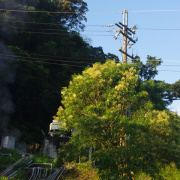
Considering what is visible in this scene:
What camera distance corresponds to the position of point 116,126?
13094 mm

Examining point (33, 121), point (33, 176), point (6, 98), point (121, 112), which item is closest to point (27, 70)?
point (6, 98)

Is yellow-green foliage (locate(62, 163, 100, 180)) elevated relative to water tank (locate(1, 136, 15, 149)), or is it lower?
lower

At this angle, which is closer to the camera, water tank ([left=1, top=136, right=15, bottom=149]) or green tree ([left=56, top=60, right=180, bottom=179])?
green tree ([left=56, top=60, right=180, bottom=179])

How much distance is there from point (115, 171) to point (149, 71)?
24.9 meters

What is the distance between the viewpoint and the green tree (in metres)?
12.1

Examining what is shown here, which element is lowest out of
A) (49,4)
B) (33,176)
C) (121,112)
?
(33,176)

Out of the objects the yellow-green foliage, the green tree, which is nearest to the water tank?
the yellow-green foliage

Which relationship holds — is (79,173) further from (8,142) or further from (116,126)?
(8,142)

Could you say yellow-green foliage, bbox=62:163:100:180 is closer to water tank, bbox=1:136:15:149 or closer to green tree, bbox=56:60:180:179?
green tree, bbox=56:60:180:179

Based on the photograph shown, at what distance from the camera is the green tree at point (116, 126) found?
1215 cm

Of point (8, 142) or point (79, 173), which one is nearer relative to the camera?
point (79, 173)

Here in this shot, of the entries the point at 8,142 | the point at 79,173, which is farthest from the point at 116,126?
the point at 8,142

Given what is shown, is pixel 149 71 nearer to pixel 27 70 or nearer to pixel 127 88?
pixel 27 70

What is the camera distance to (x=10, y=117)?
28906 millimetres
